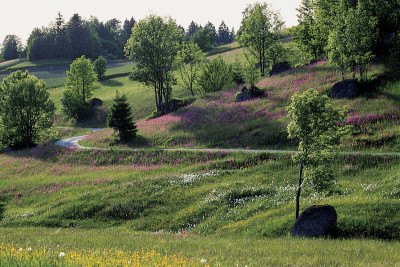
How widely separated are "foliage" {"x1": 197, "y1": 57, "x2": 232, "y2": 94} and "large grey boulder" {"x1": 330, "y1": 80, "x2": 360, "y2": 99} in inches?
1197

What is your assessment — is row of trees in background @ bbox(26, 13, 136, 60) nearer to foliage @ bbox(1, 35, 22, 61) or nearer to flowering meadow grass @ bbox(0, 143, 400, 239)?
foliage @ bbox(1, 35, 22, 61)

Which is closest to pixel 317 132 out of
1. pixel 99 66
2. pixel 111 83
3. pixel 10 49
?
pixel 111 83

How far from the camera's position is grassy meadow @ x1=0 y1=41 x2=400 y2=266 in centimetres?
890

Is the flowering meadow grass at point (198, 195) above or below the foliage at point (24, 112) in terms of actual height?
below

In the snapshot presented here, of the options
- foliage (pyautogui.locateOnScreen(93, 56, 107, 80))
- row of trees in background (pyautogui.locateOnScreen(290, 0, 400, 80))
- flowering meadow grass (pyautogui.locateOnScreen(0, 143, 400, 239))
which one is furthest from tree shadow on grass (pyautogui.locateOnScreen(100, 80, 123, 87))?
flowering meadow grass (pyautogui.locateOnScreen(0, 143, 400, 239))

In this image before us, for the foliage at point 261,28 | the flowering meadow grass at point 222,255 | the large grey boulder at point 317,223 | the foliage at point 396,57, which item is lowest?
the large grey boulder at point 317,223

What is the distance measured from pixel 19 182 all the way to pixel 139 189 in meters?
16.8

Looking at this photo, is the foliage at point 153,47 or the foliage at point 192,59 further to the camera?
the foliage at point 192,59

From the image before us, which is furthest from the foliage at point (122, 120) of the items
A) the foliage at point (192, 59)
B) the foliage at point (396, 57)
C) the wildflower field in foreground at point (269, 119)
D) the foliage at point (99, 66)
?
the foliage at point (99, 66)

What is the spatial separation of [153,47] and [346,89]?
1342 inches

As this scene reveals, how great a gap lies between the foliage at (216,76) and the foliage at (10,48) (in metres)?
172

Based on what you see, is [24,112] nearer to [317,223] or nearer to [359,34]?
[317,223]

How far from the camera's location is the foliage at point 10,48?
182 metres

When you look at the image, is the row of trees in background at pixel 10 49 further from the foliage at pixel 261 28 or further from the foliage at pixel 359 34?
the foliage at pixel 359 34
